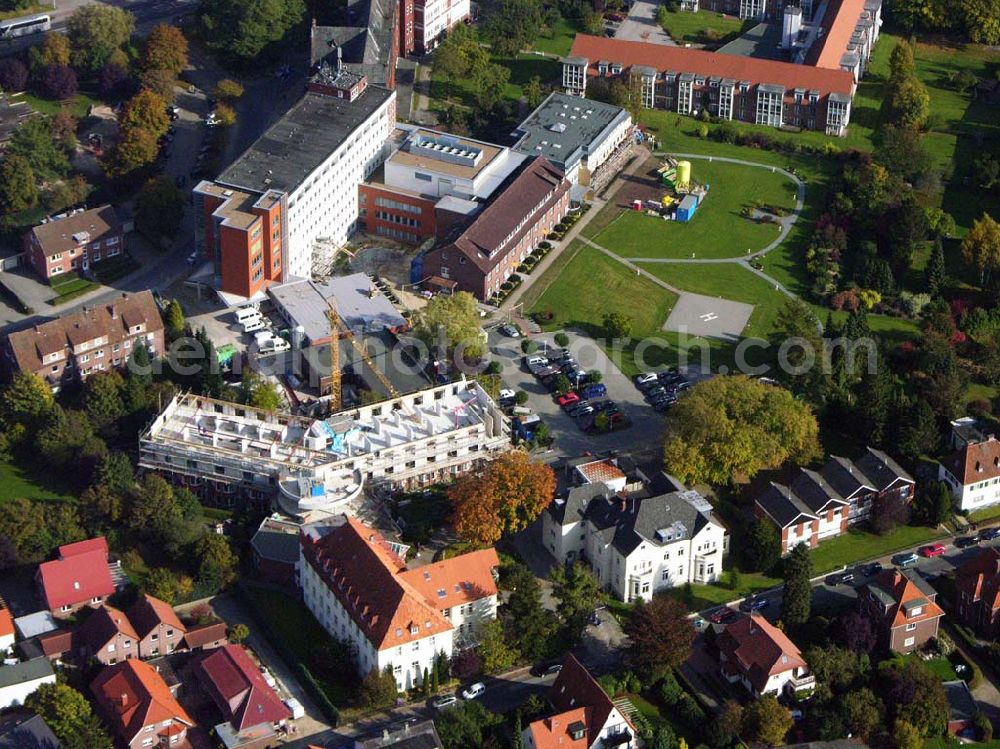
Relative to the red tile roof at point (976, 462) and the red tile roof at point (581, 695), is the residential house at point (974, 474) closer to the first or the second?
the red tile roof at point (976, 462)

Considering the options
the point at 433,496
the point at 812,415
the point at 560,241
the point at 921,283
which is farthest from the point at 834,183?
the point at 433,496

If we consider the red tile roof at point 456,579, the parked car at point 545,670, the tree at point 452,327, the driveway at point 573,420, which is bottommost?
the parked car at point 545,670

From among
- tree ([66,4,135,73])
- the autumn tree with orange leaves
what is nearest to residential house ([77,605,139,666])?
the autumn tree with orange leaves

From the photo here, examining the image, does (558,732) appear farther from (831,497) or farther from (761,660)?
(831,497)

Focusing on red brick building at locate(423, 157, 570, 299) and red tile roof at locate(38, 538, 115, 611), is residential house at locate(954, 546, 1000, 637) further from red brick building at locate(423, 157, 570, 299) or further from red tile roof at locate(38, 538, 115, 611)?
red tile roof at locate(38, 538, 115, 611)

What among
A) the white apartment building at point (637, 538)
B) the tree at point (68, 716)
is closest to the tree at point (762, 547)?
the white apartment building at point (637, 538)

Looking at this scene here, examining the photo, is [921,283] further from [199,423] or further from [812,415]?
[199,423]
